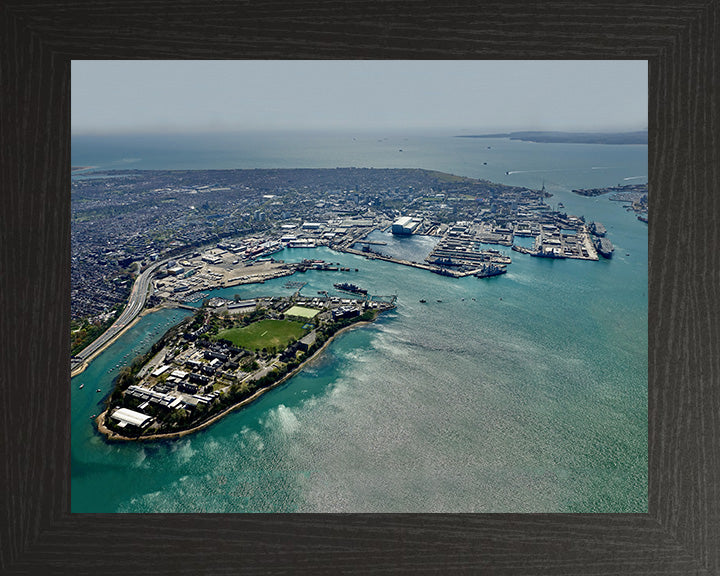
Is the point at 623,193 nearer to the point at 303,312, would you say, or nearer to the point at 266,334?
the point at 303,312

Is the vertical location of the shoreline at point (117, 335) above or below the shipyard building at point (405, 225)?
below

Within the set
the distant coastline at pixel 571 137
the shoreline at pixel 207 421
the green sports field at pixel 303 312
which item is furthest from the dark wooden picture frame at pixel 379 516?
the green sports field at pixel 303 312

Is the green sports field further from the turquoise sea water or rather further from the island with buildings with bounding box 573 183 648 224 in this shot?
the island with buildings with bounding box 573 183 648 224

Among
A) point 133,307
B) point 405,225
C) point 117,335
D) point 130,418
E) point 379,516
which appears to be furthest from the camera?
point 133,307

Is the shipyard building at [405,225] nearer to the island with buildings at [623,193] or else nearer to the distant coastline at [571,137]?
the distant coastline at [571,137]

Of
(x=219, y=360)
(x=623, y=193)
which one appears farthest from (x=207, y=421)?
(x=623, y=193)

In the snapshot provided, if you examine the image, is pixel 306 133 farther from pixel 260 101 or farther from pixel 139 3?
pixel 139 3

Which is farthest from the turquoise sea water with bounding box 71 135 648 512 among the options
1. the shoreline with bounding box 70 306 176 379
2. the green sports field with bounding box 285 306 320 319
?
the green sports field with bounding box 285 306 320 319
